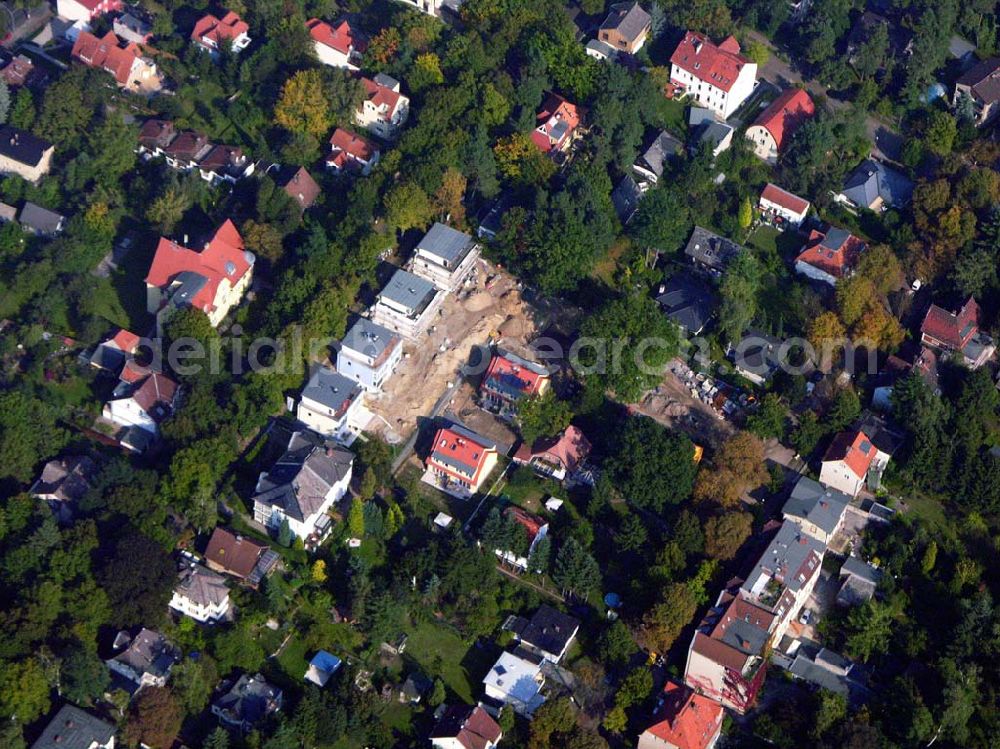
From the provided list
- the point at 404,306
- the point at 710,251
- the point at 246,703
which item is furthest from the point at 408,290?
the point at 246,703

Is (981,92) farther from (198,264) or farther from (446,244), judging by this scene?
(198,264)

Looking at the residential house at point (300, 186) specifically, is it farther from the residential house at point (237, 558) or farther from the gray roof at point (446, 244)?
the residential house at point (237, 558)

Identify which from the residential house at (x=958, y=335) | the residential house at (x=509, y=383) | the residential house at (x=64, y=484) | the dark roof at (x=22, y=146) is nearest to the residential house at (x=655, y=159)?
the residential house at (x=509, y=383)

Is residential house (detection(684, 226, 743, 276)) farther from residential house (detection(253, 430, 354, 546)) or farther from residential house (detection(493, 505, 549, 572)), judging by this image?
residential house (detection(253, 430, 354, 546))

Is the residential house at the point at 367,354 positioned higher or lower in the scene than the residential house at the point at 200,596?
higher

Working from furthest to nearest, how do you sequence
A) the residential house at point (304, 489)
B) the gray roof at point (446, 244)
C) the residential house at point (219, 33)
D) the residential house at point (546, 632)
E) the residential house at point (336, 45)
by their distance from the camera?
the residential house at point (219, 33), the residential house at point (336, 45), the gray roof at point (446, 244), the residential house at point (304, 489), the residential house at point (546, 632)

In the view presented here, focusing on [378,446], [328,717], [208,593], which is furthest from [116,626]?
[378,446]

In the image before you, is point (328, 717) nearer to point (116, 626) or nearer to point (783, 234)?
point (116, 626)

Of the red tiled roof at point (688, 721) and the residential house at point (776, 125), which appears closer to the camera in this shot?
the red tiled roof at point (688, 721)
